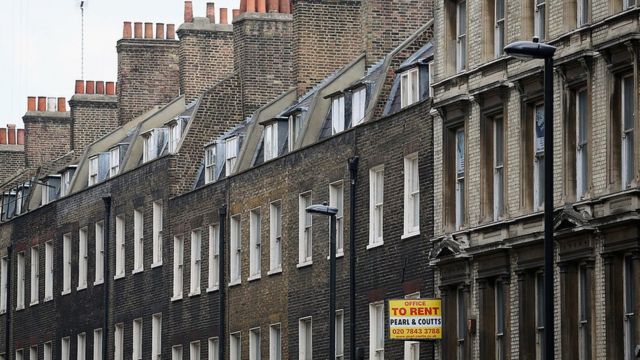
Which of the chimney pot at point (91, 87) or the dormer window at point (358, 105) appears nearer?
the dormer window at point (358, 105)

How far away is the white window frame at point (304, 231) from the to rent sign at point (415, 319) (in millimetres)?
8693

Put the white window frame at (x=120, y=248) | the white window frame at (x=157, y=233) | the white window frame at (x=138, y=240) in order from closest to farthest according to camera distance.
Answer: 1. the white window frame at (x=157, y=233)
2. the white window frame at (x=138, y=240)
3. the white window frame at (x=120, y=248)

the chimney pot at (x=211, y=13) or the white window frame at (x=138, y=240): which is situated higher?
the chimney pot at (x=211, y=13)

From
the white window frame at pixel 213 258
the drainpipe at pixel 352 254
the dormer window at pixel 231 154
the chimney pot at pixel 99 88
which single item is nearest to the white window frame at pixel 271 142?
the dormer window at pixel 231 154

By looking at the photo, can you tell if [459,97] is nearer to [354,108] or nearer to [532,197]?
[532,197]

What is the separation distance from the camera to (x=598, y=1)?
4609 cm

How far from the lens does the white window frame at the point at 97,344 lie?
78.4 metres

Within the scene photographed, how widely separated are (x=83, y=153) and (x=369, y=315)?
99.3 ft

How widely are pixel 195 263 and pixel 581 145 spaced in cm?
2545

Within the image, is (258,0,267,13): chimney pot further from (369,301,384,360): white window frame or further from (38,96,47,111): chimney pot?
(38,96,47,111): chimney pot

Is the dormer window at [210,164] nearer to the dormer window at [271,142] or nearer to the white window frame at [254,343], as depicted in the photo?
the dormer window at [271,142]

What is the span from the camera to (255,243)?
217 feet

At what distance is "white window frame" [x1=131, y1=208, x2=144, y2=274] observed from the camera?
75125 millimetres

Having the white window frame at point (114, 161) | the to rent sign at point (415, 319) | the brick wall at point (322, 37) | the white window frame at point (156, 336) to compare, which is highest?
the brick wall at point (322, 37)
